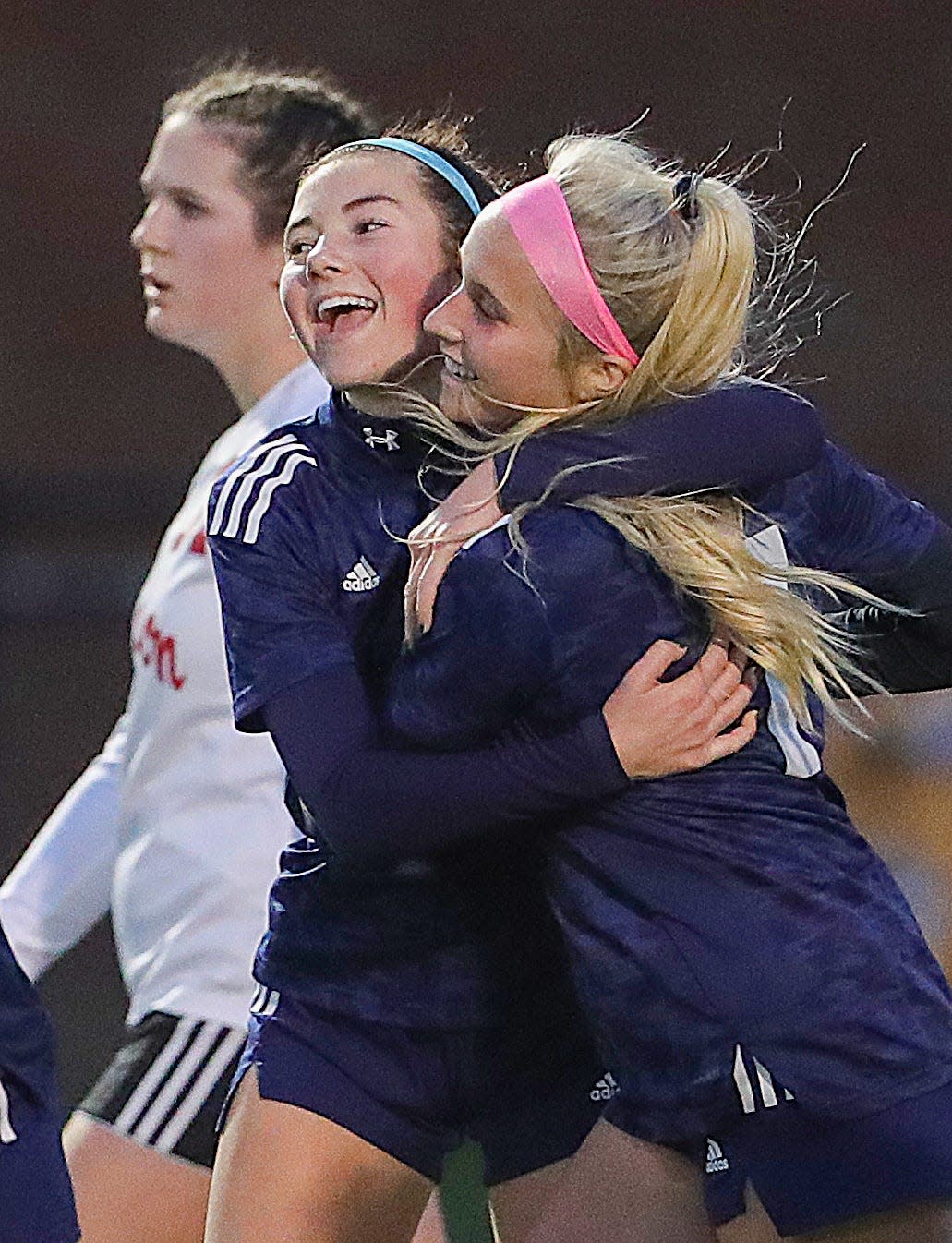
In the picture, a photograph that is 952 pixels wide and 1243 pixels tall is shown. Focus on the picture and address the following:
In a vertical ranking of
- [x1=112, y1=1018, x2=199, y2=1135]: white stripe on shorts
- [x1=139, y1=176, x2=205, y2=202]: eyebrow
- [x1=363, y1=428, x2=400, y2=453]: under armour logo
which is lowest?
[x1=112, y1=1018, x2=199, y2=1135]: white stripe on shorts

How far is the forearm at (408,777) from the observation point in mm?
2119

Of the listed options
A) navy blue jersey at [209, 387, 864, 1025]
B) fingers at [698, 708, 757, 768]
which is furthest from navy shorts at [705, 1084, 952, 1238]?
navy blue jersey at [209, 387, 864, 1025]

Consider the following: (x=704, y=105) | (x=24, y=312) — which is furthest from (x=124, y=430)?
(x=704, y=105)

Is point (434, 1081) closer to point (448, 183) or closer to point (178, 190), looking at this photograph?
point (448, 183)

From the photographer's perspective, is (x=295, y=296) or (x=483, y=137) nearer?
(x=295, y=296)

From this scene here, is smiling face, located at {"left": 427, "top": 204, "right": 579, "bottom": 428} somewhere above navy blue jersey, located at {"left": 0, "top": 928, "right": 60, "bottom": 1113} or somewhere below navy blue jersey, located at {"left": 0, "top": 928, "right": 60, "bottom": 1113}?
above

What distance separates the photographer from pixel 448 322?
2.29m

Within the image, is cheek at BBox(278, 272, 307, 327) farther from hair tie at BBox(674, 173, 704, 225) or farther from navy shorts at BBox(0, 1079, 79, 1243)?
navy shorts at BBox(0, 1079, 79, 1243)

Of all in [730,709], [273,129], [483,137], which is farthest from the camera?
[483,137]

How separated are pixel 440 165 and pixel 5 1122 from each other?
1136 millimetres

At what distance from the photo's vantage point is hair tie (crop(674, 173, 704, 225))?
2.29m

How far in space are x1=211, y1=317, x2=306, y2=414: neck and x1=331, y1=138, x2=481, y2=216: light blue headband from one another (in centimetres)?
77

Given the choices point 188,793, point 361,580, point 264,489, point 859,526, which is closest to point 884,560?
point 859,526

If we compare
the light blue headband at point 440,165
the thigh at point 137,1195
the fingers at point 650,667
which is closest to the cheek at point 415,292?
the light blue headband at point 440,165
